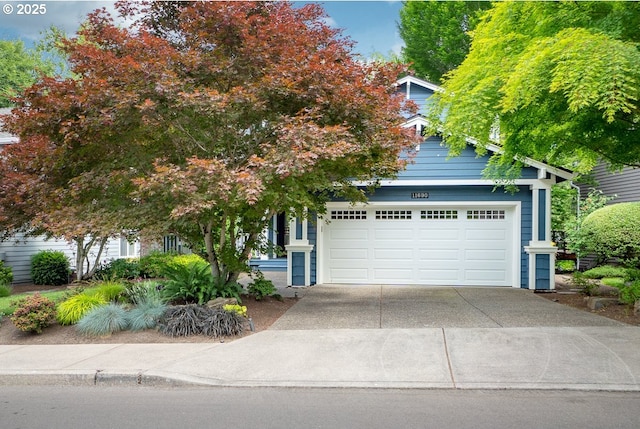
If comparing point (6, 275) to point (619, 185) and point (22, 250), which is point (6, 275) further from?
point (619, 185)

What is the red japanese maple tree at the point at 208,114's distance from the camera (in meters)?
7.49

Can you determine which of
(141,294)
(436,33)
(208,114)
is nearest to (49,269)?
(141,294)

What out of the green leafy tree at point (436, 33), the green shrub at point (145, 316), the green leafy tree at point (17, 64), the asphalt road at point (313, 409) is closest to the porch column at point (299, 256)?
the green shrub at point (145, 316)

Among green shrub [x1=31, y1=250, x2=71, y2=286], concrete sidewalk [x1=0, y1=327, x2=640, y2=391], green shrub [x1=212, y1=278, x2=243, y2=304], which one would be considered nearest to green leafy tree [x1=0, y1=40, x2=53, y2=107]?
green shrub [x1=31, y1=250, x2=71, y2=286]

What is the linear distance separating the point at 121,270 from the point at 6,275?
291 centimetres

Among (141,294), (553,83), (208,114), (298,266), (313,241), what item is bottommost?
(141,294)

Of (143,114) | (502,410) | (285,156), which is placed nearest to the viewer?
(502,410)

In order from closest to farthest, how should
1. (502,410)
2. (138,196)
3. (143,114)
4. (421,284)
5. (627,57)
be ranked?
(502,410) → (627,57) → (143,114) → (138,196) → (421,284)

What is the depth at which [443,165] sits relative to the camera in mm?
12820

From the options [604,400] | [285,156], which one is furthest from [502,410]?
[285,156]

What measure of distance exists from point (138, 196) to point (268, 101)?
2.71m

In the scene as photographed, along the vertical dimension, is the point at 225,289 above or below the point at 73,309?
above

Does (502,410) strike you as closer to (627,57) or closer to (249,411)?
(249,411)

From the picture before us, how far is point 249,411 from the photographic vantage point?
190 inches
